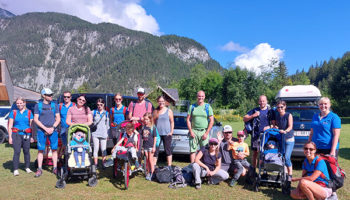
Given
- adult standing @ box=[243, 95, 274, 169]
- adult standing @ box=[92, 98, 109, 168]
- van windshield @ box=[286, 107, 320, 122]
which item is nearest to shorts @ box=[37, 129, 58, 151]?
adult standing @ box=[92, 98, 109, 168]

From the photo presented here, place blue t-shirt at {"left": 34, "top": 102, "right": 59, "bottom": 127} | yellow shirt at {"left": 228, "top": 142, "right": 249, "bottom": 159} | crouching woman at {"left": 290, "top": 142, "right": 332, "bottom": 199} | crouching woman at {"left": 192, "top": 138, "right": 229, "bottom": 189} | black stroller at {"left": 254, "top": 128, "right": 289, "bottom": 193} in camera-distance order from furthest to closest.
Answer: blue t-shirt at {"left": 34, "top": 102, "right": 59, "bottom": 127} < yellow shirt at {"left": 228, "top": 142, "right": 249, "bottom": 159} < crouching woman at {"left": 192, "top": 138, "right": 229, "bottom": 189} < black stroller at {"left": 254, "top": 128, "right": 289, "bottom": 193} < crouching woman at {"left": 290, "top": 142, "right": 332, "bottom": 199}

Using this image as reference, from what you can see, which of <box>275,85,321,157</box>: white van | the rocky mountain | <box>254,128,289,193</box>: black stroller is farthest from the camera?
the rocky mountain

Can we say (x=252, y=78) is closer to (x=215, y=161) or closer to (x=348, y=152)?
(x=348, y=152)

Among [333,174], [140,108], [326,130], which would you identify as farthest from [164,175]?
[326,130]

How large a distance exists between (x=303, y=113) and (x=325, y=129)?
9.73 feet

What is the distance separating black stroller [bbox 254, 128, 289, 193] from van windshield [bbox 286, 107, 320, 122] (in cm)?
213

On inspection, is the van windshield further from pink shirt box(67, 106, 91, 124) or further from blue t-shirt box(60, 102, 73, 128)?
blue t-shirt box(60, 102, 73, 128)

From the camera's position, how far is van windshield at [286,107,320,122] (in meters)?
7.07

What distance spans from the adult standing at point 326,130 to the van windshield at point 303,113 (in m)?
2.69

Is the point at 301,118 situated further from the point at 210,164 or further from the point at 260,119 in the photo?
the point at 210,164

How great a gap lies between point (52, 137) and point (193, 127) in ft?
10.9

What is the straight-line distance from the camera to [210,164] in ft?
17.9

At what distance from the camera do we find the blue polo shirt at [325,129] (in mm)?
4368

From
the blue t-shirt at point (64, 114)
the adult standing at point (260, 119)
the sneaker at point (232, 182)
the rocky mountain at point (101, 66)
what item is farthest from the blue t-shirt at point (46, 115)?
the rocky mountain at point (101, 66)
